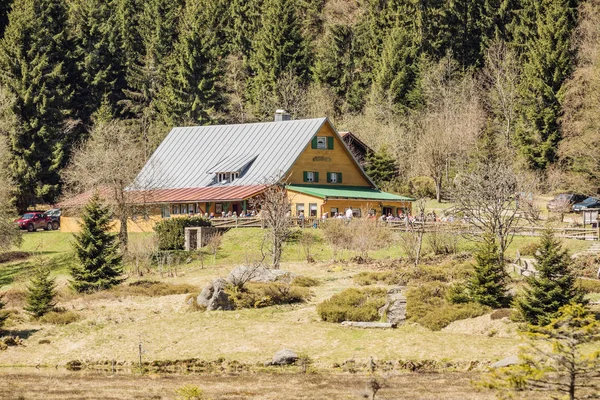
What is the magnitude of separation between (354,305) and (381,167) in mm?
43569

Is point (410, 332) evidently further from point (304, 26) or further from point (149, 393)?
point (304, 26)

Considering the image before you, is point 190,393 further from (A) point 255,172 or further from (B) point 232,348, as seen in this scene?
(A) point 255,172

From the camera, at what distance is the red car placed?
75750 millimetres

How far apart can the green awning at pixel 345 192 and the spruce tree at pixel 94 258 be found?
2333 cm

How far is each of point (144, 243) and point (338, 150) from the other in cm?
2395

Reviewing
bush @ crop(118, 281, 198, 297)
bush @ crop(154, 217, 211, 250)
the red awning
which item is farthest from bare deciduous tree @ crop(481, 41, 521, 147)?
bush @ crop(118, 281, 198, 297)

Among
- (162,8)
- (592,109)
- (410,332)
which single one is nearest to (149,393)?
(410,332)

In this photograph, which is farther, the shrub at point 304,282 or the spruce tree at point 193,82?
the spruce tree at point 193,82

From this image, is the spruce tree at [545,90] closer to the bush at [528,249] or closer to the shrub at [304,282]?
the bush at [528,249]

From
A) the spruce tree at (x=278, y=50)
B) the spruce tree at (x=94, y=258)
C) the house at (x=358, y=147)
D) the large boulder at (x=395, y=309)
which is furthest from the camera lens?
the spruce tree at (x=278, y=50)

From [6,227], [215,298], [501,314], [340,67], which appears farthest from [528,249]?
[340,67]

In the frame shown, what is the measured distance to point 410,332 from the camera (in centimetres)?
3556

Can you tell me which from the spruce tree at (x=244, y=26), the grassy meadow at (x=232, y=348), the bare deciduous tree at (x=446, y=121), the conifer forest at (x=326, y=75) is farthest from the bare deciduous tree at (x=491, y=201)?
the spruce tree at (x=244, y=26)

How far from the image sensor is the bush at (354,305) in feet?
124
